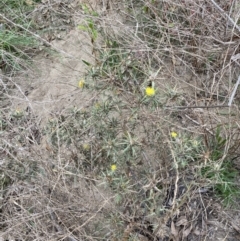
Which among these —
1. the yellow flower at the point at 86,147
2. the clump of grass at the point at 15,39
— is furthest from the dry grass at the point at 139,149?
the clump of grass at the point at 15,39

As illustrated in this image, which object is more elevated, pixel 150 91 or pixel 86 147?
pixel 150 91

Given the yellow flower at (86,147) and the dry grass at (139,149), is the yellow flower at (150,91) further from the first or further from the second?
the yellow flower at (86,147)

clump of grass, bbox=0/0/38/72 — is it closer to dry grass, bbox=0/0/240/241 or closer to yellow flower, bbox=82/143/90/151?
dry grass, bbox=0/0/240/241

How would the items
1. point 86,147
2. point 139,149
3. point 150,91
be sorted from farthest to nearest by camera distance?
point 86,147 → point 139,149 → point 150,91

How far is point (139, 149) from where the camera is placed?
85.1 inches

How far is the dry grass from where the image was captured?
2.12m

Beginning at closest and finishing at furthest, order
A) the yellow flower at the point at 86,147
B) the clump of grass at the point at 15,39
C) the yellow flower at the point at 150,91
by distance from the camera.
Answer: the yellow flower at the point at 150,91
the yellow flower at the point at 86,147
the clump of grass at the point at 15,39

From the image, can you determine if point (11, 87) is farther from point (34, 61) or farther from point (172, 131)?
point (172, 131)

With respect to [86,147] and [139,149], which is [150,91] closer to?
[139,149]

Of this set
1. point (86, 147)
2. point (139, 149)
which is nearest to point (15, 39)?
point (86, 147)

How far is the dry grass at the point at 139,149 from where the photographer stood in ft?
6.95

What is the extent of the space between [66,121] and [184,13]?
108cm

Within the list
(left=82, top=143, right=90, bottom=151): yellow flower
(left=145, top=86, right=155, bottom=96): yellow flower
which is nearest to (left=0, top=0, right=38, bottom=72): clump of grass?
(left=82, top=143, right=90, bottom=151): yellow flower

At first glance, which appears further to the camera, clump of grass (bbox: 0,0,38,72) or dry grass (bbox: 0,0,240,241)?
clump of grass (bbox: 0,0,38,72)
